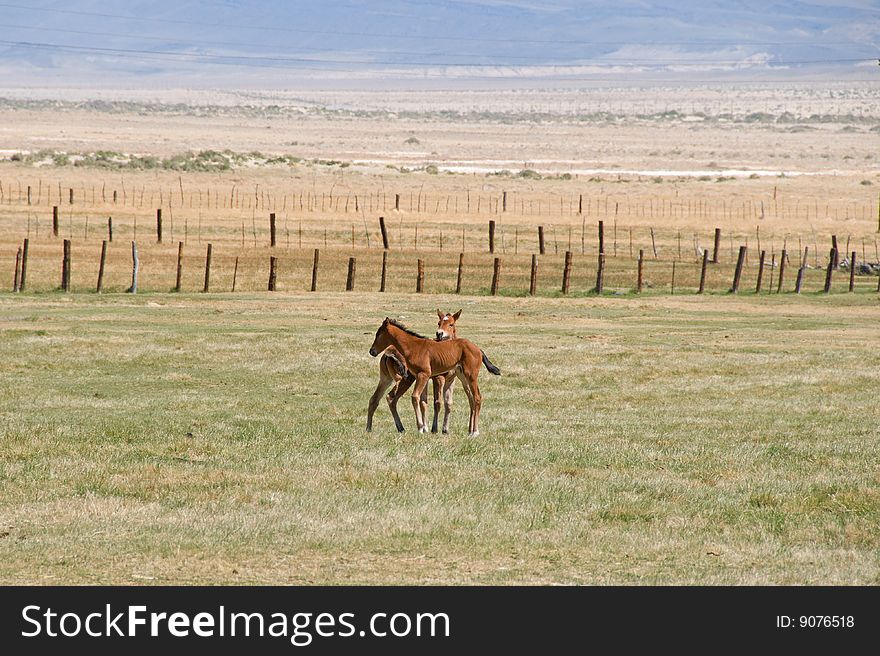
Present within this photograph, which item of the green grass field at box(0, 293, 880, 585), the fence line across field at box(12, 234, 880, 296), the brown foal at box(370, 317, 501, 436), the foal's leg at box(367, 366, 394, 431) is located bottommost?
the fence line across field at box(12, 234, 880, 296)

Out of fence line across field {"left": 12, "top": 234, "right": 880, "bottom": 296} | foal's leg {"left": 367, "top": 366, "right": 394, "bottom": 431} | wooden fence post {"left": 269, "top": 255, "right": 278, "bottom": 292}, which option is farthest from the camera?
fence line across field {"left": 12, "top": 234, "right": 880, "bottom": 296}

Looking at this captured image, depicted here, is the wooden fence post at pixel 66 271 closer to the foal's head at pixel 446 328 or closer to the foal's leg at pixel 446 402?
the foal's head at pixel 446 328

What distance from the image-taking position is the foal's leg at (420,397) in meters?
18.3

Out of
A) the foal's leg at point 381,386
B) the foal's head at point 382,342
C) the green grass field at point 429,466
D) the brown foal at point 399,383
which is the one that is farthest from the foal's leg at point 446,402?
the foal's head at point 382,342

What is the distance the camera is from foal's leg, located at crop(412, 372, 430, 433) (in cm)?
1830

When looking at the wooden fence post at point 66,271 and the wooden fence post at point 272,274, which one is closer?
the wooden fence post at point 66,271

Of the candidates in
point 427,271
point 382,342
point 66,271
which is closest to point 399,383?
point 382,342

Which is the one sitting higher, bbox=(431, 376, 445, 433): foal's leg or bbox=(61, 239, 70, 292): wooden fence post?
bbox=(431, 376, 445, 433): foal's leg

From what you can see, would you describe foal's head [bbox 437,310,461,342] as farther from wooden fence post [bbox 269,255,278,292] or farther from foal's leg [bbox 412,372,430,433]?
wooden fence post [bbox 269,255,278,292]

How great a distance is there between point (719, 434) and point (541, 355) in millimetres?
10841

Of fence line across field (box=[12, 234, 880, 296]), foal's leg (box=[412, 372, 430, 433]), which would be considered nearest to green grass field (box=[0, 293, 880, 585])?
foal's leg (box=[412, 372, 430, 433])

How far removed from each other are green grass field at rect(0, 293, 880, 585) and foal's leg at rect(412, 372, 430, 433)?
29cm

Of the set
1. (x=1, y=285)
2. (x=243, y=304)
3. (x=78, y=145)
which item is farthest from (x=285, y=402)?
(x=78, y=145)

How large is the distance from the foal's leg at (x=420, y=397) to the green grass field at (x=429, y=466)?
11.3 inches
